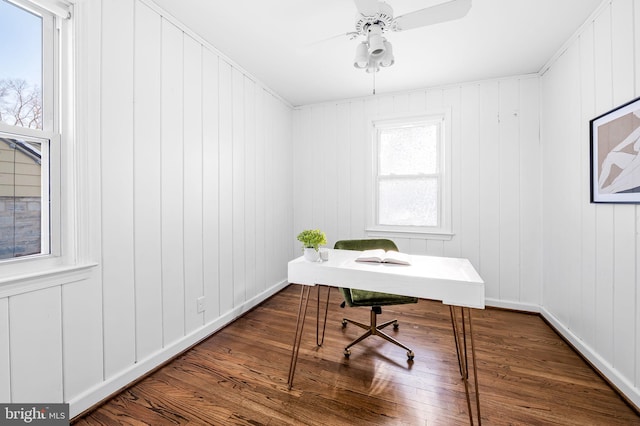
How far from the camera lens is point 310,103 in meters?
3.93

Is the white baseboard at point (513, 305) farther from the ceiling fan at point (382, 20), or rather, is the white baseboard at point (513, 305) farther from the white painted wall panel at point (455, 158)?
the ceiling fan at point (382, 20)

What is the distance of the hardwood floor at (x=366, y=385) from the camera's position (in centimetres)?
156

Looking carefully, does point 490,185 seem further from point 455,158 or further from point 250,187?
point 250,187

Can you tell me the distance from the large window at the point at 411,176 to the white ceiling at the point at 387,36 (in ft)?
1.64

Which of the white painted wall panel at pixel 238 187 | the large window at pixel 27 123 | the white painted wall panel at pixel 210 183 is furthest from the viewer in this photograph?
the white painted wall panel at pixel 238 187

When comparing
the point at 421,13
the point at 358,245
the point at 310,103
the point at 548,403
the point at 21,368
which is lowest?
the point at 548,403

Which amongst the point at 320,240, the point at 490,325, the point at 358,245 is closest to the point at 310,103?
the point at 358,245

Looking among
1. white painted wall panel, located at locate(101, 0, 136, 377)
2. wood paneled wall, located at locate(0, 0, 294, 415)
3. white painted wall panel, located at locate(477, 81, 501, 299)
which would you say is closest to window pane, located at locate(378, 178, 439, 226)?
→ white painted wall panel, located at locate(477, 81, 501, 299)

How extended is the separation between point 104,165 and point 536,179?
154 inches

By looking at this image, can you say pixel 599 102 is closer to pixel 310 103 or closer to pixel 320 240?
pixel 320 240

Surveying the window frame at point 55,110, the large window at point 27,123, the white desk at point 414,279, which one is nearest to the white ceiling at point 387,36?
the window frame at point 55,110

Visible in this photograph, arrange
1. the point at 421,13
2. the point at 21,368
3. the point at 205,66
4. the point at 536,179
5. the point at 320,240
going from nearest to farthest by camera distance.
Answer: the point at 21,368 → the point at 421,13 → the point at 320,240 → the point at 205,66 → the point at 536,179

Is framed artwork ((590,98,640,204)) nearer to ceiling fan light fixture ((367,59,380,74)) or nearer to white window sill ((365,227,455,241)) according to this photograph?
A: white window sill ((365,227,455,241))

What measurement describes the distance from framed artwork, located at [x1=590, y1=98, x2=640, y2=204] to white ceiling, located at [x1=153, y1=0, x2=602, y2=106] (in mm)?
868
